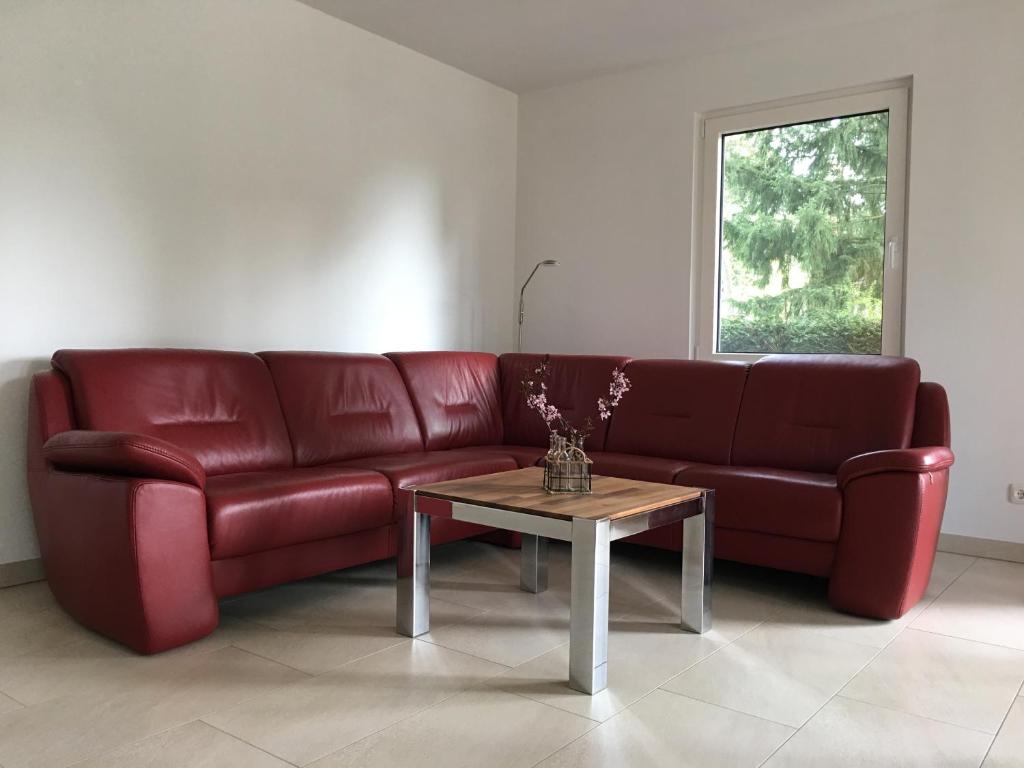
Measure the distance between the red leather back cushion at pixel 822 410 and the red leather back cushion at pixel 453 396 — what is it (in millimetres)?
1388

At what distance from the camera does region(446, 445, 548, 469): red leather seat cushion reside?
4020 millimetres

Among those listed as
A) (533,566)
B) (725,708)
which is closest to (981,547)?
(533,566)

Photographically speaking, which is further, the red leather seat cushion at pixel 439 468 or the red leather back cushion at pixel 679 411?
the red leather back cushion at pixel 679 411

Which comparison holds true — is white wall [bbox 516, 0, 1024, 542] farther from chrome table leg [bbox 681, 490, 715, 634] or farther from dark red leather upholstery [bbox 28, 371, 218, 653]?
dark red leather upholstery [bbox 28, 371, 218, 653]

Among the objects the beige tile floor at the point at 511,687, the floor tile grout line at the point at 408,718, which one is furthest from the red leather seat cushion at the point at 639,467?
the floor tile grout line at the point at 408,718

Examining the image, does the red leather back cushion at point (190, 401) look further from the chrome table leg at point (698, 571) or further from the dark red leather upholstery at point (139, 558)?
the chrome table leg at point (698, 571)

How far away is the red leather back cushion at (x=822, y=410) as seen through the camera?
141 inches

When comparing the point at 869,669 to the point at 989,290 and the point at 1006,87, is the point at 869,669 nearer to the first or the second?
the point at 989,290

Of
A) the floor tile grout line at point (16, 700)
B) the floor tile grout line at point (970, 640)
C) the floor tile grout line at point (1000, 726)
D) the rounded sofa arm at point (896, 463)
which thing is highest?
the rounded sofa arm at point (896, 463)

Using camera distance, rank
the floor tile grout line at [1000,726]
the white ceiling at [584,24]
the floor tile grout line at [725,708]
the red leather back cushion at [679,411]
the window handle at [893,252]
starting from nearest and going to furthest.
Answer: the floor tile grout line at [1000,726] → the floor tile grout line at [725,708] → the red leather back cushion at [679,411] → the white ceiling at [584,24] → the window handle at [893,252]

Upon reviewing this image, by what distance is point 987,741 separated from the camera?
2.07m

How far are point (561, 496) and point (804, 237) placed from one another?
8.54ft

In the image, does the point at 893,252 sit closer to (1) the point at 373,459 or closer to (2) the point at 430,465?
(2) the point at 430,465

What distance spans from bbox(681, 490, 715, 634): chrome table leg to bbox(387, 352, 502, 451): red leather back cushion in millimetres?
1713
